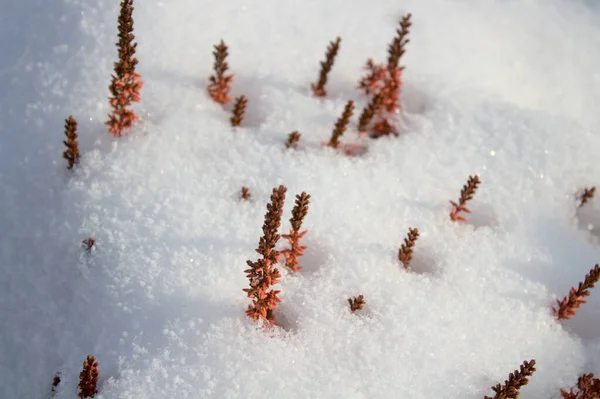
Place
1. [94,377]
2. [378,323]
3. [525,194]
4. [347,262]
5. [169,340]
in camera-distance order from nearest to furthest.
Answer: [94,377] < [169,340] < [378,323] < [347,262] < [525,194]

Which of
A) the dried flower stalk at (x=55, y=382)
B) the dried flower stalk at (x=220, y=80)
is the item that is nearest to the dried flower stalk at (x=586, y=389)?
the dried flower stalk at (x=55, y=382)

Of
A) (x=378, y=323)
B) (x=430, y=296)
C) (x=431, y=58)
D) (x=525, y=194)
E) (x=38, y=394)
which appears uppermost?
(x=431, y=58)

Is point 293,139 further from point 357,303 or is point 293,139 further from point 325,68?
point 357,303

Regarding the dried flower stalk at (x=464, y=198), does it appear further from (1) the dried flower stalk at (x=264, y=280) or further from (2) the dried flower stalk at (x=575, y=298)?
(1) the dried flower stalk at (x=264, y=280)

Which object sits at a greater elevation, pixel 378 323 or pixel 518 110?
pixel 518 110

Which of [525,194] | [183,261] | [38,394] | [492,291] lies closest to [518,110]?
[525,194]

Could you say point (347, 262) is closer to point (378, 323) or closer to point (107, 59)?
point (378, 323)

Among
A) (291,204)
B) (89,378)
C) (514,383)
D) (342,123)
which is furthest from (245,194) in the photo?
(514,383)
